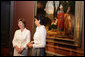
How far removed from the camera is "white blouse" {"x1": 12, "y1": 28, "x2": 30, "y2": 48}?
103 cm

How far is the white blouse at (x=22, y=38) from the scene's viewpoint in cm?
103

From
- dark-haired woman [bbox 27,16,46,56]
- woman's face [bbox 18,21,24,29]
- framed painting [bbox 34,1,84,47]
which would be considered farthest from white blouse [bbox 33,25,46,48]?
framed painting [bbox 34,1,84,47]

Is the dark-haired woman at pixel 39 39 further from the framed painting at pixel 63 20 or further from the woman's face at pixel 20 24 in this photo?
the framed painting at pixel 63 20

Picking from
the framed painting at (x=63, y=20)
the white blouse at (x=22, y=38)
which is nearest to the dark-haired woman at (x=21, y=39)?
the white blouse at (x=22, y=38)

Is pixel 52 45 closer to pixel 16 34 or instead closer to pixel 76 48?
pixel 76 48

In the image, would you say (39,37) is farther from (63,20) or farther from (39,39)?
(63,20)

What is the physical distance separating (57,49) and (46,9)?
43 centimetres

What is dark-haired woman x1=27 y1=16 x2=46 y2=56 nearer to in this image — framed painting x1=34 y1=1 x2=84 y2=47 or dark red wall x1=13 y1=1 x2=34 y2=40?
dark red wall x1=13 y1=1 x2=34 y2=40

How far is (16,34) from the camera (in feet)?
3.47

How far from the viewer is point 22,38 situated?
103cm

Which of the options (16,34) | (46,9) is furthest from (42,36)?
(46,9)

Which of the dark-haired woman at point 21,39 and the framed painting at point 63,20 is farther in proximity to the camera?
the framed painting at point 63,20

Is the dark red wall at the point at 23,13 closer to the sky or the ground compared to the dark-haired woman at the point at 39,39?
closer to the sky

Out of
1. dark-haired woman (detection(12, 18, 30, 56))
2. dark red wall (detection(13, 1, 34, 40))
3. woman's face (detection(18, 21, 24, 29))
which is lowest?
dark-haired woman (detection(12, 18, 30, 56))
